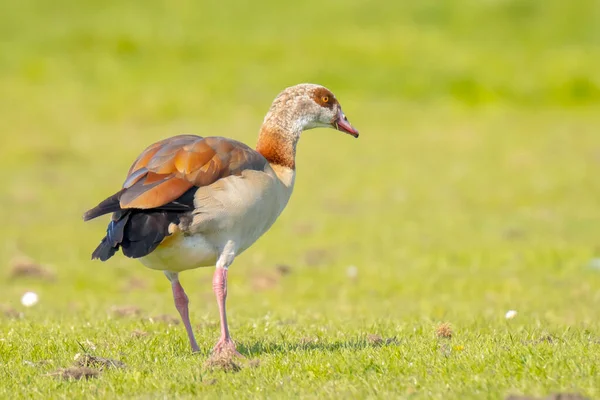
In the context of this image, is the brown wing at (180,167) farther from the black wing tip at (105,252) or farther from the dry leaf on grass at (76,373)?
the dry leaf on grass at (76,373)

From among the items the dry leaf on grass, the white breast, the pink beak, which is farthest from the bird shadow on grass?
the pink beak

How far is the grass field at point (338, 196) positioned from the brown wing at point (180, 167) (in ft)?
4.42

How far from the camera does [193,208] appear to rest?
25.1 feet

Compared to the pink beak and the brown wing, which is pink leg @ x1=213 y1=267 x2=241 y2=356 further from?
the pink beak

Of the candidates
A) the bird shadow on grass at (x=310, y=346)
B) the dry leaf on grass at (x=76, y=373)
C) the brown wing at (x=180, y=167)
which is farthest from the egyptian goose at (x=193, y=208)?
the dry leaf on grass at (x=76, y=373)

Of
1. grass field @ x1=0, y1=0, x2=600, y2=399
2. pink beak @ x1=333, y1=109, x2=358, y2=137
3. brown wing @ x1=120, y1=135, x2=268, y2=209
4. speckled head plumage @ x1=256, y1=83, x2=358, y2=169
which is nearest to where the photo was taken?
grass field @ x1=0, y1=0, x2=600, y2=399

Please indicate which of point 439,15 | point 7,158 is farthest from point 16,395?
point 439,15

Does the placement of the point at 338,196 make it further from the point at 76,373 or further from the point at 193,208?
the point at 76,373

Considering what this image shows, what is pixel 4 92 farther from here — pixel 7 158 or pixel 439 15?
pixel 439 15

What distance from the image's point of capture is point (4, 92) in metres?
42.4

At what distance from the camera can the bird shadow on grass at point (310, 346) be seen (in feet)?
26.1

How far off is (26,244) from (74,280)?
11.3 ft

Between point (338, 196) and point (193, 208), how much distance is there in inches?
751

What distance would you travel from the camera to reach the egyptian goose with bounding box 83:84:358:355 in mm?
7395
